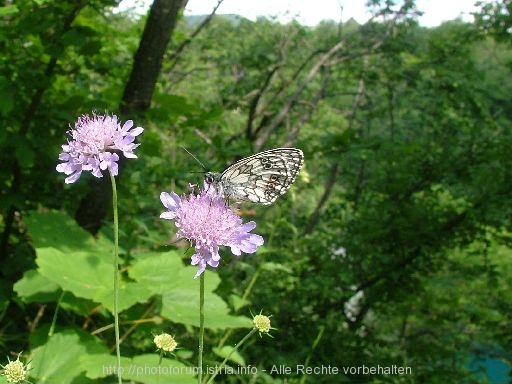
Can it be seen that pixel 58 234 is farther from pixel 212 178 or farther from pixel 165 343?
pixel 165 343

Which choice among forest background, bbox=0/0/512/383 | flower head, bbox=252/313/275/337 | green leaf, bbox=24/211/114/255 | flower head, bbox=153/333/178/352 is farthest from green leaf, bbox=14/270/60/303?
flower head, bbox=252/313/275/337

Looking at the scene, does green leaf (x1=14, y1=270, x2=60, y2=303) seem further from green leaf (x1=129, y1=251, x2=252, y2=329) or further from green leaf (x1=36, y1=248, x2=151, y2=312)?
green leaf (x1=129, y1=251, x2=252, y2=329)

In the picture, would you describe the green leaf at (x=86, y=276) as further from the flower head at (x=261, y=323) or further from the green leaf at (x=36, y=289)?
the flower head at (x=261, y=323)

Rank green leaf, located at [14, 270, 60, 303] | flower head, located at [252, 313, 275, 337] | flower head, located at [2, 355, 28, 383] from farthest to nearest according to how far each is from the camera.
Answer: green leaf, located at [14, 270, 60, 303] → flower head, located at [252, 313, 275, 337] → flower head, located at [2, 355, 28, 383]

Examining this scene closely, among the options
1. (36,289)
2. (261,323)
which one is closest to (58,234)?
(36,289)

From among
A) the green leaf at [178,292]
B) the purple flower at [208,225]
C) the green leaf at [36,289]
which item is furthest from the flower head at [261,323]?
the green leaf at [36,289]

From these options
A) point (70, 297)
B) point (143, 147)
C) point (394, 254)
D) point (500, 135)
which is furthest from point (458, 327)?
point (70, 297)
